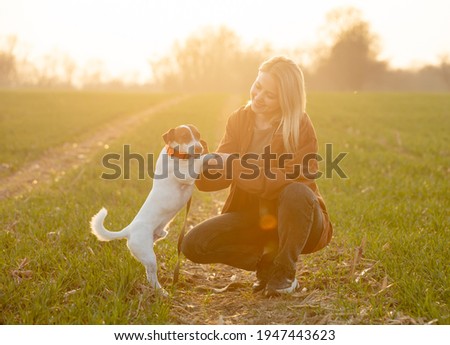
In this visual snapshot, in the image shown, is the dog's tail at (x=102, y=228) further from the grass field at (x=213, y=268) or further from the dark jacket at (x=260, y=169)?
the dark jacket at (x=260, y=169)

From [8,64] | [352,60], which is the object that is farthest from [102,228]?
[8,64]

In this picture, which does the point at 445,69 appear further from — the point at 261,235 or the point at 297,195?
the point at 297,195

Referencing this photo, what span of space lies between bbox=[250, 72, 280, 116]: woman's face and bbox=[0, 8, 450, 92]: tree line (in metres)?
55.3

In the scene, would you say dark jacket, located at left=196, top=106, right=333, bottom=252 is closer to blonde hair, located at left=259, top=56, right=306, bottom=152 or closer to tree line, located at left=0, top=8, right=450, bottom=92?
blonde hair, located at left=259, top=56, right=306, bottom=152

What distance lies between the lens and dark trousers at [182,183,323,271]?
3859mm

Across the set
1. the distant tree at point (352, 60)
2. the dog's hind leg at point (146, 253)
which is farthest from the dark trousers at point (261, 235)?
the distant tree at point (352, 60)

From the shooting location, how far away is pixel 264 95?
411 cm

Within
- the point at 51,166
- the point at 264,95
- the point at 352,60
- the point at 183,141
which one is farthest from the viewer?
the point at 352,60

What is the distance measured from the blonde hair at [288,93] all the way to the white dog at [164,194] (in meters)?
0.73

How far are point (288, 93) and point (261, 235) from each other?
1.30 metres

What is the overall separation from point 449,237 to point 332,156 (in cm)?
723

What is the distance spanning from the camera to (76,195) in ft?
25.5

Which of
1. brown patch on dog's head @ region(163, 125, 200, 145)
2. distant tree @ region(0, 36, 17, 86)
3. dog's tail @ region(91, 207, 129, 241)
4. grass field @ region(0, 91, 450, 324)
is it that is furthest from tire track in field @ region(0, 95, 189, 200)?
distant tree @ region(0, 36, 17, 86)
